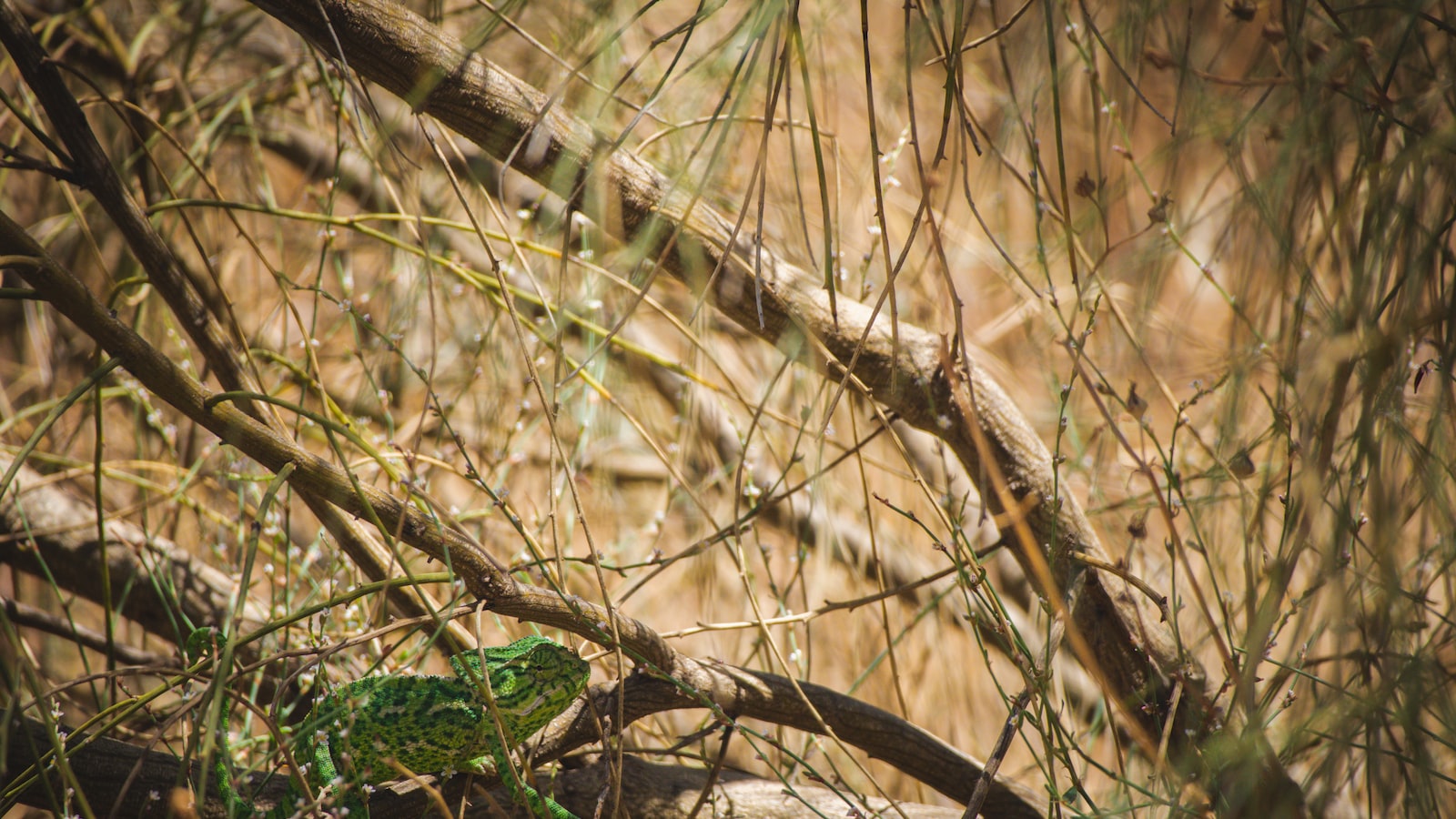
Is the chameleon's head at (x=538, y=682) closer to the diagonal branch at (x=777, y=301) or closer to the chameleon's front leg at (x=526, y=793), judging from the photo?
the chameleon's front leg at (x=526, y=793)

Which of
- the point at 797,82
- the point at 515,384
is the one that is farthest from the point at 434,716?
the point at 797,82

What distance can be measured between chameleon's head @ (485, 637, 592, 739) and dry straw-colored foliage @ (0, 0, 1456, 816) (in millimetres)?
69

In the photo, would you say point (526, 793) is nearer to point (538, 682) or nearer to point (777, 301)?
point (538, 682)

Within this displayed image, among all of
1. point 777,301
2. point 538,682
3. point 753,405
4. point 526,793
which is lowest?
point 526,793

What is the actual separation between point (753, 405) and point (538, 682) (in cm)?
78

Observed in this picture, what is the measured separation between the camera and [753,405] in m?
1.84

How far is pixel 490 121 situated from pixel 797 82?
4.15ft

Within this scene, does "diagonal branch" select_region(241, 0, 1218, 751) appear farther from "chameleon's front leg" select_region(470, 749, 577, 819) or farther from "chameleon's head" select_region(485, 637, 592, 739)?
"chameleon's front leg" select_region(470, 749, 577, 819)

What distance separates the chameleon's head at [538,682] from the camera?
1200 millimetres

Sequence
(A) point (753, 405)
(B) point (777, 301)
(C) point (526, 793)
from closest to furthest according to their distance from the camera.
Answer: (C) point (526, 793), (B) point (777, 301), (A) point (753, 405)

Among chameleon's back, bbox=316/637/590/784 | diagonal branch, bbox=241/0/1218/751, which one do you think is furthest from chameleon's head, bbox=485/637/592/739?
diagonal branch, bbox=241/0/1218/751

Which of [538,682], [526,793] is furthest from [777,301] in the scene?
[526,793]

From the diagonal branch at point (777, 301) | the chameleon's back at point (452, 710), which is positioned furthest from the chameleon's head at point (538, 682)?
the diagonal branch at point (777, 301)

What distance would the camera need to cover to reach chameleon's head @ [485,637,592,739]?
47.3 inches
